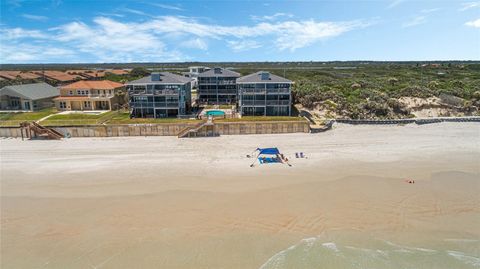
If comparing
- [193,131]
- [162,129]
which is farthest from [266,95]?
[162,129]

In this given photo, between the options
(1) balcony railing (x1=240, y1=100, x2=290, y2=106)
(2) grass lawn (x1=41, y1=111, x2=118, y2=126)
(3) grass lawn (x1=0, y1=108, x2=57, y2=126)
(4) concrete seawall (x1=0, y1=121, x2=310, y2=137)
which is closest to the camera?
(4) concrete seawall (x1=0, y1=121, x2=310, y2=137)

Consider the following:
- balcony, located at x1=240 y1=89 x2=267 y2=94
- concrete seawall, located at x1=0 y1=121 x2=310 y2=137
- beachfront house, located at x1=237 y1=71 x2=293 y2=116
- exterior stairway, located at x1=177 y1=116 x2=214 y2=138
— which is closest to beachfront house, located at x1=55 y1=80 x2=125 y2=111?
concrete seawall, located at x1=0 y1=121 x2=310 y2=137

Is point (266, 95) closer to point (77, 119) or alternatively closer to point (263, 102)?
point (263, 102)

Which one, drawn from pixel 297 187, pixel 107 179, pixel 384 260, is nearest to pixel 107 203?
pixel 107 179

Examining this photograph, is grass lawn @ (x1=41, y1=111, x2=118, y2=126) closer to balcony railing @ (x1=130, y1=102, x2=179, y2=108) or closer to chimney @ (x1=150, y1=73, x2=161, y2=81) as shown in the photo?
balcony railing @ (x1=130, y1=102, x2=179, y2=108)

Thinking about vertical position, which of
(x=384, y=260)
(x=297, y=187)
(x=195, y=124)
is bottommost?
(x=384, y=260)

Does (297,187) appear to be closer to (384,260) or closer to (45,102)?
(384,260)
